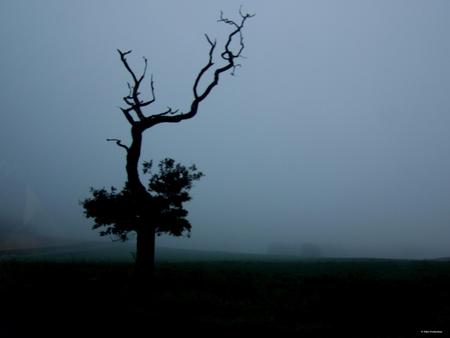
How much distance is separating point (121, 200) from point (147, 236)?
616cm

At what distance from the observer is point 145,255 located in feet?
59.5

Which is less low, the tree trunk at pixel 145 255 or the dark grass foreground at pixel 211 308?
the tree trunk at pixel 145 255

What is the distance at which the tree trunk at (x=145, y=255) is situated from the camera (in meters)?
17.8

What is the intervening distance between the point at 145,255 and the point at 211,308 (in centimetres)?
468

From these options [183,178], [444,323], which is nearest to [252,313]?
[444,323]

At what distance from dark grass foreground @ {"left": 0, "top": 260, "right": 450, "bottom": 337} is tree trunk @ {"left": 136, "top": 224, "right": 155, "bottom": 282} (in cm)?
81

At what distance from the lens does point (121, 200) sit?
23.9 metres

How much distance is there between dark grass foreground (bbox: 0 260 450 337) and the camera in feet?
38.8

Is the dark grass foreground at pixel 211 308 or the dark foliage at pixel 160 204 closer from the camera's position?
the dark grass foreground at pixel 211 308

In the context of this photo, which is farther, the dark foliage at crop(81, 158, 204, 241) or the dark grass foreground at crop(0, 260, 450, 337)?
the dark foliage at crop(81, 158, 204, 241)

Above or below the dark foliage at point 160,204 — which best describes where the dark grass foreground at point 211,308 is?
below

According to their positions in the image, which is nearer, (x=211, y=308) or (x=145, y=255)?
(x=211, y=308)

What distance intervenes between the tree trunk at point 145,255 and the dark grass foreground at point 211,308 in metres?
0.81

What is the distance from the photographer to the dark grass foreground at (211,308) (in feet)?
38.8
